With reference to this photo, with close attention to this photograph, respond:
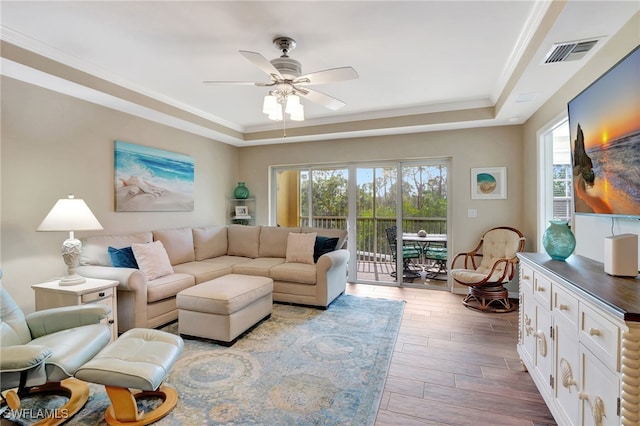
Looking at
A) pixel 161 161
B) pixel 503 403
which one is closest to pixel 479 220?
pixel 503 403

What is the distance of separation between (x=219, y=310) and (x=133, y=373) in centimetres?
107

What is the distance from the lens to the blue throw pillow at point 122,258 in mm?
3109

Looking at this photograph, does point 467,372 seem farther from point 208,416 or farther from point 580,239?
point 208,416

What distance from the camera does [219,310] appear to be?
2697 mm

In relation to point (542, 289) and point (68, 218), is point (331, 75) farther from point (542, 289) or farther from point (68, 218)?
point (68, 218)

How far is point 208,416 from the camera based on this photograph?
183cm

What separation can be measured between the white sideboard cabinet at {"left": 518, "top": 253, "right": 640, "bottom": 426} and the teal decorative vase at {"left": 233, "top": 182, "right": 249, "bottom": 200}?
4.52 m

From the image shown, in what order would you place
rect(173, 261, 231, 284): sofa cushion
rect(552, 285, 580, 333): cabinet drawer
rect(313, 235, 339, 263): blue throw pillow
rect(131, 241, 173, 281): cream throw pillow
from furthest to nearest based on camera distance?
rect(313, 235, 339, 263): blue throw pillow
rect(173, 261, 231, 284): sofa cushion
rect(131, 241, 173, 281): cream throw pillow
rect(552, 285, 580, 333): cabinet drawer

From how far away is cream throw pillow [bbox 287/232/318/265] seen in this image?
4180 millimetres

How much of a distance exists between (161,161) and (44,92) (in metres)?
1.40

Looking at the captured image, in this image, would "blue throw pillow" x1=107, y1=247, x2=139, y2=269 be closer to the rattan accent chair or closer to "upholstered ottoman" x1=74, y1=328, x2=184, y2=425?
"upholstered ottoman" x1=74, y1=328, x2=184, y2=425

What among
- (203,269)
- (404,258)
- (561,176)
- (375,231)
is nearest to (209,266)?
(203,269)

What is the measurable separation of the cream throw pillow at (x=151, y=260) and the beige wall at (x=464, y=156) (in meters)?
2.97

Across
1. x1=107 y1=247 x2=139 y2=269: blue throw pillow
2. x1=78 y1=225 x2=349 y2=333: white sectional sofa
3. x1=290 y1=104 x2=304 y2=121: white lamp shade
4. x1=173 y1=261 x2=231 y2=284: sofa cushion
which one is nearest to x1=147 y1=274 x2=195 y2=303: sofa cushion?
x1=78 y1=225 x2=349 y2=333: white sectional sofa
